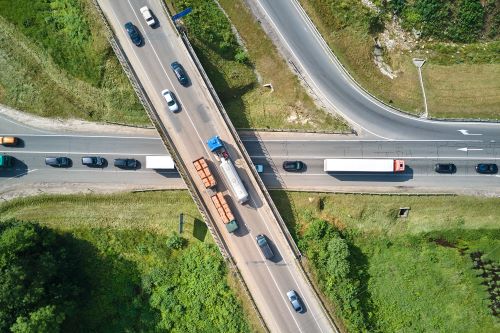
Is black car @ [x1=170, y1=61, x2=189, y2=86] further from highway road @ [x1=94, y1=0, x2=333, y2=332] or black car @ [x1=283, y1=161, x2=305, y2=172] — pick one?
black car @ [x1=283, y1=161, x2=305, y2=172]

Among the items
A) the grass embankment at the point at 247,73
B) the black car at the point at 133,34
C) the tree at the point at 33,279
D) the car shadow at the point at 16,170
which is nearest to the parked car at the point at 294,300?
the grass embankment at the point at 247,73

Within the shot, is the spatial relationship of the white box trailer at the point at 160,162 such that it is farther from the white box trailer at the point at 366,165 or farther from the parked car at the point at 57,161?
the white box trailer at the point at 366,165

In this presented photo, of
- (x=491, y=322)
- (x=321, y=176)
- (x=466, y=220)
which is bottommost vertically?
(x=491, y=322)

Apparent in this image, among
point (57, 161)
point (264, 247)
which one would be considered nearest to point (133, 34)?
point (57, 161)

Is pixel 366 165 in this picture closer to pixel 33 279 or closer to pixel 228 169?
pixel 228 169

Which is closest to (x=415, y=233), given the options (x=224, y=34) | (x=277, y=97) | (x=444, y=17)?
(x=277, y=97)

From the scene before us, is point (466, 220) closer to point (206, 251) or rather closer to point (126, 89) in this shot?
point (206, 251)

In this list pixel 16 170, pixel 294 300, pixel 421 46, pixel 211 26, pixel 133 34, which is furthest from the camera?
pixel 421 46
